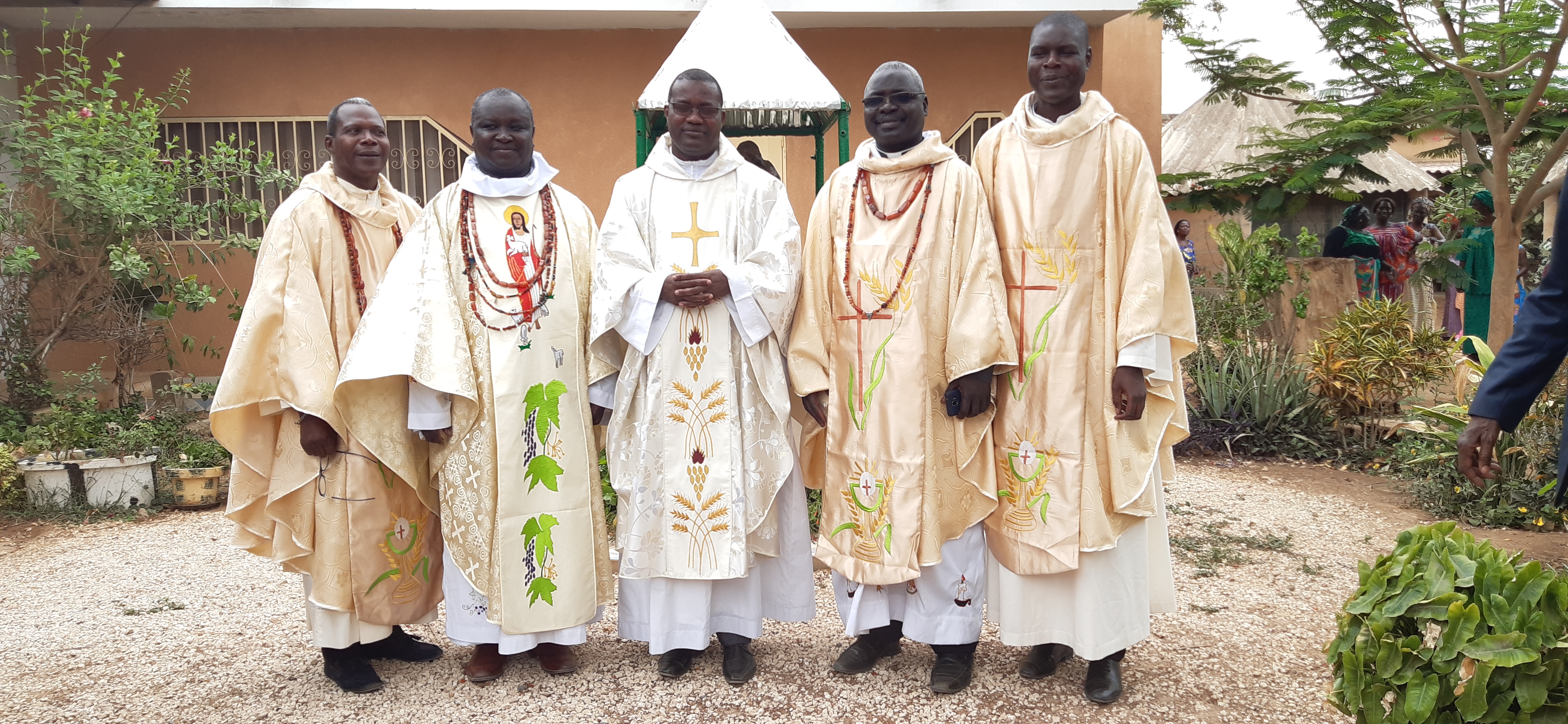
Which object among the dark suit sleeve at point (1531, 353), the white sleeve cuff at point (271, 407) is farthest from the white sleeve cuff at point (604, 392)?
the dark suit sleeve at point (1531, 353)

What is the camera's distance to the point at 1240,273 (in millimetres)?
8242

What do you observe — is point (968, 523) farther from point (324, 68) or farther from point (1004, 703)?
point (324, 68)

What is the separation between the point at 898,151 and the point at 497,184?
1.39 meters

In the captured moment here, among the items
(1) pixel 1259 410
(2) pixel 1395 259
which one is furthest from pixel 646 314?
(2) pixel 1395 259

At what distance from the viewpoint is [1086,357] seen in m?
3.34

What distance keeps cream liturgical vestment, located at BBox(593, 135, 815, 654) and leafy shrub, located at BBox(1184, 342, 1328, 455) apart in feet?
15.6

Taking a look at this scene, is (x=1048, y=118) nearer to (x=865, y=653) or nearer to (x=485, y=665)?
(x=865, y=653)

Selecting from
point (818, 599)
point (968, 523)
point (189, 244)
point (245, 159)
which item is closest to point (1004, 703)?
point (968, 523)

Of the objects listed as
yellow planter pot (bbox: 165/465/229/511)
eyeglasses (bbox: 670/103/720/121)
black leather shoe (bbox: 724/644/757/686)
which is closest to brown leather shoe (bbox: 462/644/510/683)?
black leather shoe (bbox: 724/644/757/686)

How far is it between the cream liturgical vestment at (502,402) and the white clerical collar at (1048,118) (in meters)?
1.64

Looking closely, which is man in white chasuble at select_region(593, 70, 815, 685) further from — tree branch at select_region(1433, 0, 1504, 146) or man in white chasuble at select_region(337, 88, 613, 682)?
tree branch at select_region(1433, 0, 1504, 146)

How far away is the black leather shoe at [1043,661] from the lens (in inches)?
143

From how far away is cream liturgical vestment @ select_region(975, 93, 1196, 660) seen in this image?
329 cm

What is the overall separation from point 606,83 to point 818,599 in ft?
21.3
